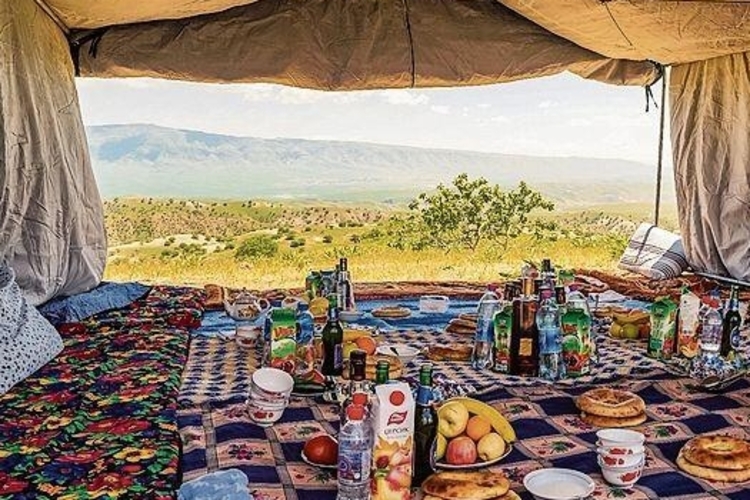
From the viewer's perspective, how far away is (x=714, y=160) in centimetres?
479

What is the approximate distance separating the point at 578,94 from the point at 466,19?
367cm

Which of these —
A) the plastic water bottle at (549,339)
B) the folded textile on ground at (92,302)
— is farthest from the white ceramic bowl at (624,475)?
the folded textile on ground at (92,302)

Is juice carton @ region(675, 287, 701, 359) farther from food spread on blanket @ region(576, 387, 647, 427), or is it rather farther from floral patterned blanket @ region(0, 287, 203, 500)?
floral patterned blanket @ region(0, 287, 203, 500)

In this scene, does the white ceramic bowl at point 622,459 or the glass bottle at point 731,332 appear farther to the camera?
the glass bottle at point 731,332

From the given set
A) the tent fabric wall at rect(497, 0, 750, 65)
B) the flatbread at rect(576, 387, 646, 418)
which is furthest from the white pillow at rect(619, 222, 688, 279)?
the flatbread at rect(576, 387, 646, 418)

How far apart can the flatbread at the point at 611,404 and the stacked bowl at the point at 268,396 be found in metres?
0.73

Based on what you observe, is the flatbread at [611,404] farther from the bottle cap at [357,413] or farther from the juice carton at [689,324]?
the bottle cap at [357,413]

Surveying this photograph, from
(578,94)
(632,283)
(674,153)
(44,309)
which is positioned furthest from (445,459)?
(578,94)

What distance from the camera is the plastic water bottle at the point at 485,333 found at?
2.43 metres

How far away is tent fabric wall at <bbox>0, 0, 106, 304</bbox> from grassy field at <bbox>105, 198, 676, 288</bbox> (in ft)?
7.64

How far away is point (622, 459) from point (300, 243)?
5.59 m

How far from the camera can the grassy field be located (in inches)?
257

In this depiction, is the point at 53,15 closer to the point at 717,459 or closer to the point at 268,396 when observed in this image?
the point at 268,396

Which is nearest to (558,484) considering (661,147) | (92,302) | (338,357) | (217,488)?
(217,488)
